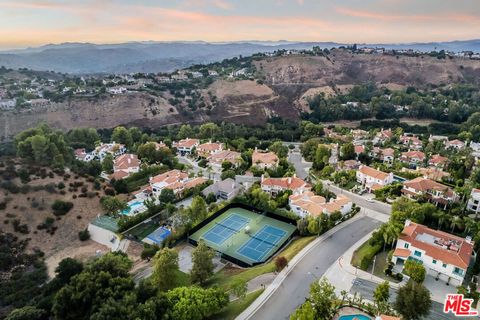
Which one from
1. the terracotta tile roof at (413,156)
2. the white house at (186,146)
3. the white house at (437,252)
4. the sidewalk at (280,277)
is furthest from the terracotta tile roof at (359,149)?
the white house at (186,146)

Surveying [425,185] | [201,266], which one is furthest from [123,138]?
[425,185]

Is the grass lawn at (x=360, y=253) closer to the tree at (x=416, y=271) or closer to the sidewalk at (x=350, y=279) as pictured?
the sidewalk at (x=350, y=279)

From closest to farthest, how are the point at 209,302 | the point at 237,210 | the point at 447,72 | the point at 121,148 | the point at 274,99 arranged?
the point at 209,302 < the point at 237,210 < the point at 121,148 < the point at 274,99 < the point at 447,72

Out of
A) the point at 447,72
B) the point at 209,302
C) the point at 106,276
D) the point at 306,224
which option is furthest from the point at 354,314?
the point at 447,72

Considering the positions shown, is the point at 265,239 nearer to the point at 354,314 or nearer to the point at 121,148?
the point at 354,314

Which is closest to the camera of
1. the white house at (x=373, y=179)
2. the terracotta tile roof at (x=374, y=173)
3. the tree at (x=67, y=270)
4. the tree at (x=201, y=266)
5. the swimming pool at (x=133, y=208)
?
the tree at (x=201, y=266)

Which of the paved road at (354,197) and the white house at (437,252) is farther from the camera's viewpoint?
the paved road at (354,197)

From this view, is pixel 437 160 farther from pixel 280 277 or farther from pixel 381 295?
pixel 280 277

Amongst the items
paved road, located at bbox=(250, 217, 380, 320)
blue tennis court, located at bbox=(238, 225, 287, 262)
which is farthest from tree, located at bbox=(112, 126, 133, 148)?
paved road, located at bbox=(250, 217, 380, 320)

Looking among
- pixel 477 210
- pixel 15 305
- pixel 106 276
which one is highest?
pixel 106 276
